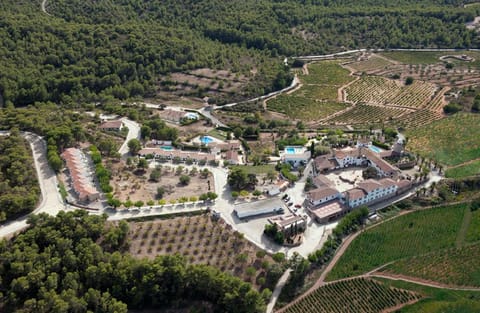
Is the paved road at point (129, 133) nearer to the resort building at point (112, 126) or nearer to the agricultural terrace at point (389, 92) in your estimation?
the resort building at point (112, 126)

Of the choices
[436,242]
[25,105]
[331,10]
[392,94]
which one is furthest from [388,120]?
[25,105]

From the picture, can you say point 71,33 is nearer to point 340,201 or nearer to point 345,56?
point 345,56

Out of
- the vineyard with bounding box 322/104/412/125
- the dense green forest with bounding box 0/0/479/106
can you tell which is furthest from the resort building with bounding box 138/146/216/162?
the vineyard with bounding box 322/104/412/125

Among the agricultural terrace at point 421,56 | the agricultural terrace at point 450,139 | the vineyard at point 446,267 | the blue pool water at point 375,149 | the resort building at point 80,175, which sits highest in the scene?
the agricultural terrace at point 421,56

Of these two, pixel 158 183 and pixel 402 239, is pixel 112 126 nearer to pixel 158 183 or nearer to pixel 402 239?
pixel 158 183

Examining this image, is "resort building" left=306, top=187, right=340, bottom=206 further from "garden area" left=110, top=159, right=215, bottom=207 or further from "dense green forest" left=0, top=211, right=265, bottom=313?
"dense green forest" left=0, top=211, right=265, bottom=313

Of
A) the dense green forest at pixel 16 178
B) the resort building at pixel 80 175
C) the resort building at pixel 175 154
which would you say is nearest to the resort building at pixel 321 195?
the resort building at pixel 175 154

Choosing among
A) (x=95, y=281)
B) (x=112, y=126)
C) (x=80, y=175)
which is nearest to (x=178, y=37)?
(x=112, y=126)
